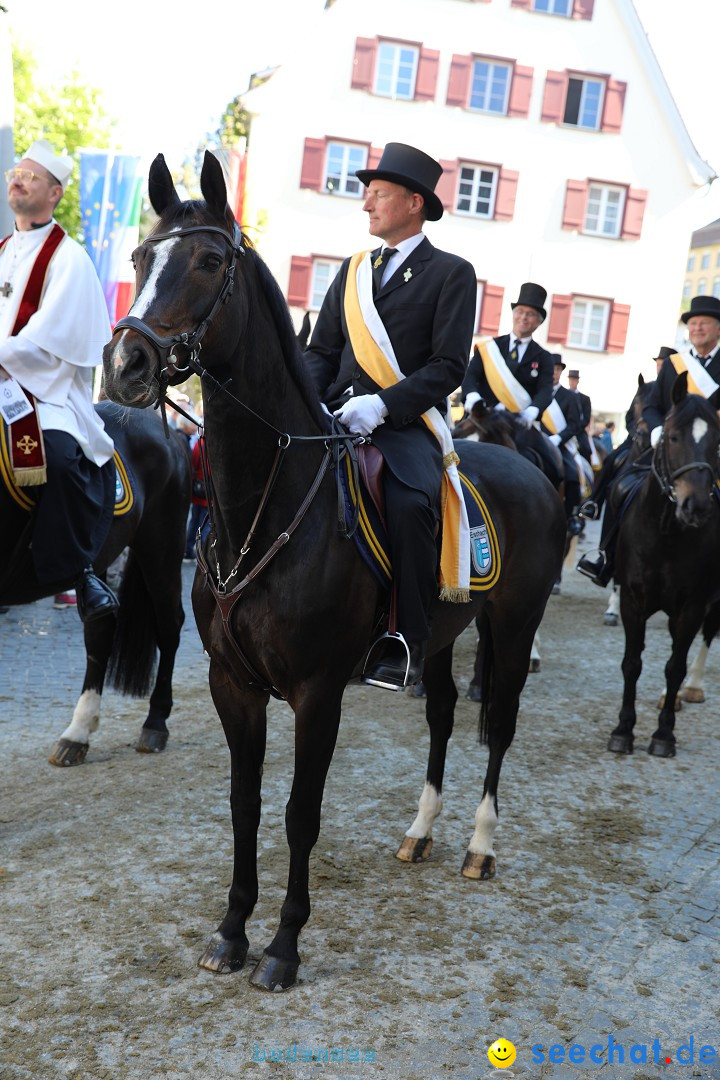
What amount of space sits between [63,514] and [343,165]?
82.6 ft

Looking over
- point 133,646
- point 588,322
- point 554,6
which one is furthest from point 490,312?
point 133,646

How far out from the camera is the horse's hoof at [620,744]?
6750 mm

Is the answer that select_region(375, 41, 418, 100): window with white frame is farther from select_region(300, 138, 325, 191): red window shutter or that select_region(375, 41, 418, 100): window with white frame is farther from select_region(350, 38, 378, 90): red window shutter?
select_region(300, 138, 325, 191): red window shutter

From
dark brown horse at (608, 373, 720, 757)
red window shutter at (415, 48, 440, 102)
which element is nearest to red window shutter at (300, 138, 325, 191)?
red window shutter at (415, 48, 440, 102)

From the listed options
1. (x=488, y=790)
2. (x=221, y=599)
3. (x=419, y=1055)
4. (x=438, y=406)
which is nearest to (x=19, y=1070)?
(x=419, y=1055)

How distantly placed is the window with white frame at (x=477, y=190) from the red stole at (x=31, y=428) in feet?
82.3

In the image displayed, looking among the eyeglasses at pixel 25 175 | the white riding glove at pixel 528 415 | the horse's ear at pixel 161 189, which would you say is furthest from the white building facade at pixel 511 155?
the horse's ear at pixel 161 189

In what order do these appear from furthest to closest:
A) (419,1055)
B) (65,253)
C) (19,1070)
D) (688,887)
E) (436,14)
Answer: (436,14) → (65,253) → (688,887) → (419,1055) → (19,1070)

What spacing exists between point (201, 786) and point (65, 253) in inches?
114

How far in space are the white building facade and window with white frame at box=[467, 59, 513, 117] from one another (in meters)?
0.05

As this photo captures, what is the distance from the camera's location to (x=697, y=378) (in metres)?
7.45

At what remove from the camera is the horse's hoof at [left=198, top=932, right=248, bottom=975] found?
12.0 feet

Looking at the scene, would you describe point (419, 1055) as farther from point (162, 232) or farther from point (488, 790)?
point (162, 232)

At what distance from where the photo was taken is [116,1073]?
3031mm
